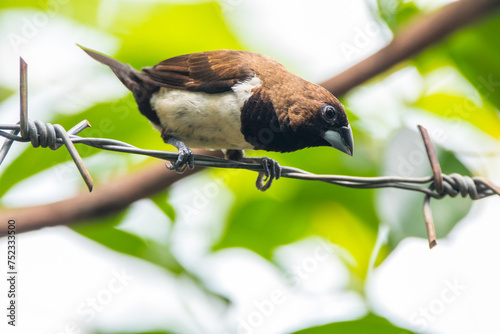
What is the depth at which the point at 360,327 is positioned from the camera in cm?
240

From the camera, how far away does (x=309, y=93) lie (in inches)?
111

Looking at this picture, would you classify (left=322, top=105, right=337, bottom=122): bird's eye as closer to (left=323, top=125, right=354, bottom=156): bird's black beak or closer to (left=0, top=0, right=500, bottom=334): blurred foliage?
(left=323, top=125, right=354, bottom=156): bird's black beak

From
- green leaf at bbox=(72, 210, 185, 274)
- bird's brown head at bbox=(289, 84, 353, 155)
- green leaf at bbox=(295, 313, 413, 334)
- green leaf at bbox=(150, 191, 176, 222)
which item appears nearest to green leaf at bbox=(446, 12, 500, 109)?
bird's brown head at bbox=(289, 84, 353, 155)

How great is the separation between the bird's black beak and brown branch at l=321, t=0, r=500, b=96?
333 millimetres

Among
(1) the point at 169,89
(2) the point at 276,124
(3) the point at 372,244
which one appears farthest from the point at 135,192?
(3) the point at 372,244

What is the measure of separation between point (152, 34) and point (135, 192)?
1.16 m

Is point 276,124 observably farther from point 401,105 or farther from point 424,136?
point 401,105

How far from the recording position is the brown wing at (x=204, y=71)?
286cm

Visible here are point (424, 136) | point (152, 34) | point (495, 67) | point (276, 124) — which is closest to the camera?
point (424, 136)

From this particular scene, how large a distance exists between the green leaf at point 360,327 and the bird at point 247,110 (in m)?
0.76

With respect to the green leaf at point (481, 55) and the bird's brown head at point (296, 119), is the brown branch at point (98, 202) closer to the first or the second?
the bird's brown head at point (296, 119)

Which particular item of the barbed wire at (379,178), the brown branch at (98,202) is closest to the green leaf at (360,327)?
the barbed wire at (379,178)

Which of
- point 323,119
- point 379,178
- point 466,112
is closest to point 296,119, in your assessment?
point 323,119

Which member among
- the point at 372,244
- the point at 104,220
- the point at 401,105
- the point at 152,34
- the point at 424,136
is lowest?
the point at 372,244
